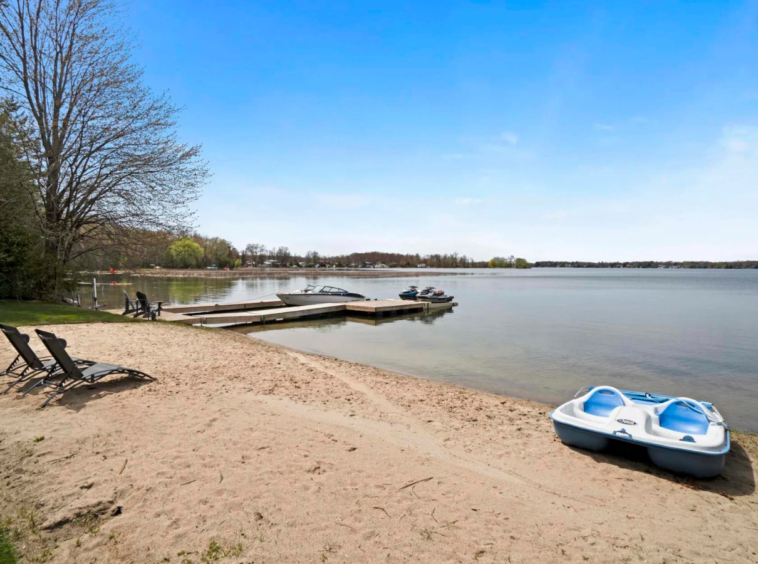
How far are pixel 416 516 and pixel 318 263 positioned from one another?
625 ft

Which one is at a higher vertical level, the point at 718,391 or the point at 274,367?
the point at 274,367

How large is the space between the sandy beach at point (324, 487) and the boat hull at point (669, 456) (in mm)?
162

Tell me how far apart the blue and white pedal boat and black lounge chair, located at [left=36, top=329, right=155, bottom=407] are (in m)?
7.40

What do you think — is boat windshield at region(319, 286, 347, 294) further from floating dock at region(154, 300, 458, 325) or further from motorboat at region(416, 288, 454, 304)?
motorboat at region(416, 288, 454, 304)

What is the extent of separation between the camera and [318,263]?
191875mm

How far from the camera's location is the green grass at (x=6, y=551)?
2.84 meters

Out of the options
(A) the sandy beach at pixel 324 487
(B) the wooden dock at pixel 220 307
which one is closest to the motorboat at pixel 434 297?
(B) the wooden dock at pixel 220 307

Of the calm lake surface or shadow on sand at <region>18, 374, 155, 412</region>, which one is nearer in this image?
shadow on sand at <region>18, 374, 155, 412</region>

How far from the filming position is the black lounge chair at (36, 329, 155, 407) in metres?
6.07

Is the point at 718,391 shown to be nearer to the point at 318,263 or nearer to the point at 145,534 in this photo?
the point at 145,534

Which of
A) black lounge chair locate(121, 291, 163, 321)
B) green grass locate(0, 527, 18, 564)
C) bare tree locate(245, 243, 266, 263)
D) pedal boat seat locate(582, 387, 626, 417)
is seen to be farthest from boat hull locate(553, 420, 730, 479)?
bare tree locate(245, 243, 266, 263)

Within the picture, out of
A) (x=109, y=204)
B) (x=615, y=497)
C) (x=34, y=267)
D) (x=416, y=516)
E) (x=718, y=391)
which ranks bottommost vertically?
(x=718, y=391)

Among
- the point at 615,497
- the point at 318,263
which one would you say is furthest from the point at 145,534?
the point at 318,263

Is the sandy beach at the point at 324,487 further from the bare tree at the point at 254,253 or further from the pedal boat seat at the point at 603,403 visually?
the bare tree at the point at 254,253
